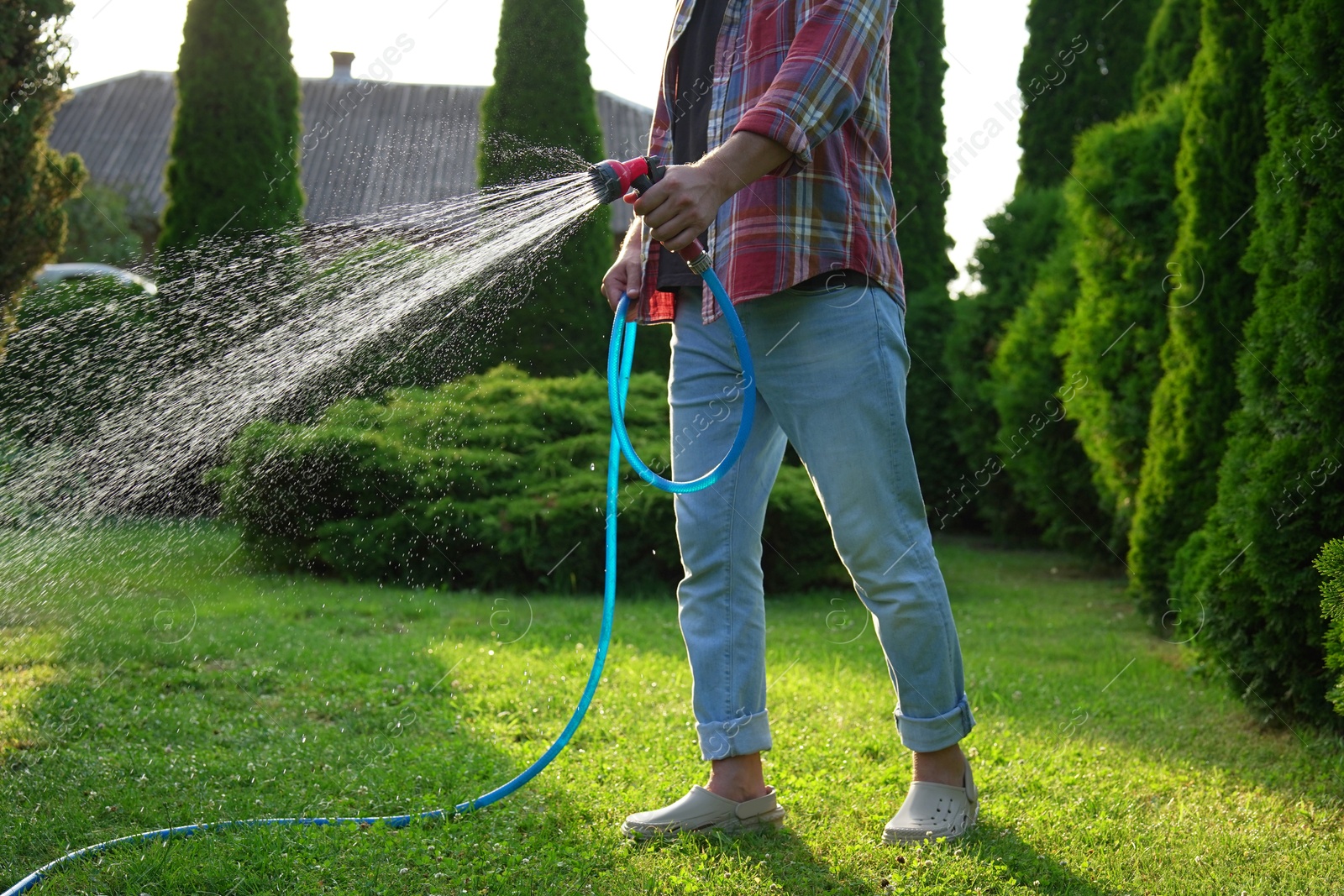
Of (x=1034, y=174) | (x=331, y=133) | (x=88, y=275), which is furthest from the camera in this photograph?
(x=331, y=133)

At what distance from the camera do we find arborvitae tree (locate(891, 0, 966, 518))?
8.87 m

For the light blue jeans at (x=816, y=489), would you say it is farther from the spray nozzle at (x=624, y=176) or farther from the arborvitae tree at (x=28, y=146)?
the arborvitae tree at (x=28, y=146)

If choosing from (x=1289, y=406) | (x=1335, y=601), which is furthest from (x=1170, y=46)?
(x=1335, y=601)

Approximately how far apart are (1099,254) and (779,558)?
237 cm

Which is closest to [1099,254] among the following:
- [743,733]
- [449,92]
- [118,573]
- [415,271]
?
[415,271]

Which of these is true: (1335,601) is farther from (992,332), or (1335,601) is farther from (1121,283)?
(992,332)

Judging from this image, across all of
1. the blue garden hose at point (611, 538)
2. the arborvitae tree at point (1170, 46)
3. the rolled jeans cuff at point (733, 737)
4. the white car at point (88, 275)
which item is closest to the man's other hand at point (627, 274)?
the blue garden hose at point (611, 538)

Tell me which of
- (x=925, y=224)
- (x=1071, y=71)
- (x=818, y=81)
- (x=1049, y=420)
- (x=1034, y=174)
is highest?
(x=1071, y=71)

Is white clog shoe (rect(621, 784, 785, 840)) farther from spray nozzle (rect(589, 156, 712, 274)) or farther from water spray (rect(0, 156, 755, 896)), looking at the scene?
spray nozzle (rect(589, 156, 712, 274))

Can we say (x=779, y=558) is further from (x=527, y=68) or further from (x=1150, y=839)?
(x=527, y=68)

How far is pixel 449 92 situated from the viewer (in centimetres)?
2555

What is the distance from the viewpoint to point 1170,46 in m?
7.98

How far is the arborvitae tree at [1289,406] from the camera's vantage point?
2.97 metres

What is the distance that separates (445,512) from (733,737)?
388 cm
